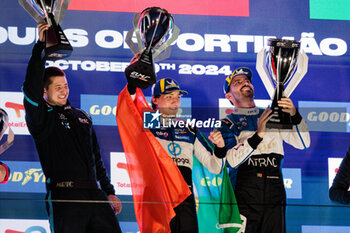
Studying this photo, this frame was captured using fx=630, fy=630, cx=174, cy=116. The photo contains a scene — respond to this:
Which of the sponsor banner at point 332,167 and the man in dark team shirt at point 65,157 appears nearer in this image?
the man in dark team shirt at point 65,157

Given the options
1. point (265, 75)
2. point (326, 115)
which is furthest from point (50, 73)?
point (326, 115)

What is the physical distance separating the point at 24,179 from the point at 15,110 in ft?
1.29

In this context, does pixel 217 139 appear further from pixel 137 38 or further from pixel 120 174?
pixel 137 38

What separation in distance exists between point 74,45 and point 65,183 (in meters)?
0.84

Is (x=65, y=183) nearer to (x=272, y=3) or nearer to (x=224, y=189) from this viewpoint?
(x=224, y=189)

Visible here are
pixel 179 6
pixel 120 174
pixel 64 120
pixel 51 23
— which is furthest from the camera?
pixel 179 6

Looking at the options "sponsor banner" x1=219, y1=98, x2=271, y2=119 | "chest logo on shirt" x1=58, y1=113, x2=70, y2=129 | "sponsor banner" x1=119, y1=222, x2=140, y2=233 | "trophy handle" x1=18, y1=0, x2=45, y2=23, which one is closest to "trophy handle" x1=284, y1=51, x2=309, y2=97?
"sponsor banner" x1=219, y1=98, x2=271, y2=119

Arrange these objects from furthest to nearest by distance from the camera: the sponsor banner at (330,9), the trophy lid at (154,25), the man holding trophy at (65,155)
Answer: the sponsor banner at (330,9) → the trophy lid at (154,25) → the man holding trophy at (65,155)

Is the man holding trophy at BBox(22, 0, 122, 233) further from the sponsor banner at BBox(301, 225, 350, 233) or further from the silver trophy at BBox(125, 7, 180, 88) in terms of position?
the sponsor banner at BBox(301, 225, 350, 233)

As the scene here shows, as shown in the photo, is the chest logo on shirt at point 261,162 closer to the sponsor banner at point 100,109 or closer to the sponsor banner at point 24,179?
the sponsor banner at point 100,109

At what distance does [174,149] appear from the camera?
3.57 meters

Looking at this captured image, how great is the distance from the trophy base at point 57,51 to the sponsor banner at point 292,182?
4.60 ft

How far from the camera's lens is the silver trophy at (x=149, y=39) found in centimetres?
340

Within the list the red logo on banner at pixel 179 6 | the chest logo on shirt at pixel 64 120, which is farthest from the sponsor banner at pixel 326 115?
the chest logo on shirt at pixel 64 120
